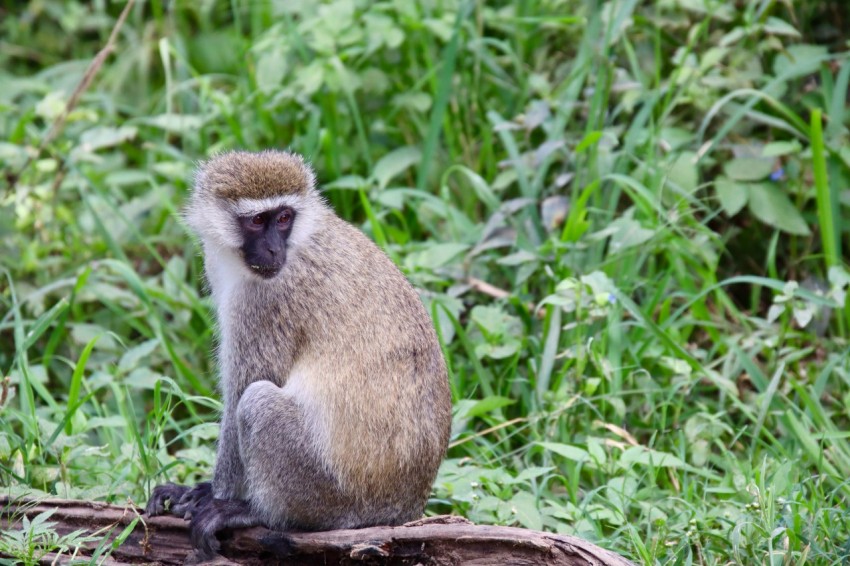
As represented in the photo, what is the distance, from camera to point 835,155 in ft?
19.8

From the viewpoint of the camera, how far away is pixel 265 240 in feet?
14.8

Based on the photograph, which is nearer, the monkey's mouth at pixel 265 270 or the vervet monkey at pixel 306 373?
the vervet monkey at pixel 306 373

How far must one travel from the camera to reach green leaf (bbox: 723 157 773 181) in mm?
6109

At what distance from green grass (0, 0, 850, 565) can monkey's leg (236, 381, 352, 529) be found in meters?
0.57

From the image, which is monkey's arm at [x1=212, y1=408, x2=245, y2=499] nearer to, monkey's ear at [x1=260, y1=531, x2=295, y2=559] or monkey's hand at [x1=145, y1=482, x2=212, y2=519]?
monkey's hand at [x1=145, y1=482, x2=212, y2=519]

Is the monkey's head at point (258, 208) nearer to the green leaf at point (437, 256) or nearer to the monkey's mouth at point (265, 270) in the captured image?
the monkey's mouth at point (265, 270)

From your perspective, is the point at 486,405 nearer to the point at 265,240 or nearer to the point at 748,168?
the point at 265,240

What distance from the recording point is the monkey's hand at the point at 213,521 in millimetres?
4180

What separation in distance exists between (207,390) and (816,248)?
3.68m

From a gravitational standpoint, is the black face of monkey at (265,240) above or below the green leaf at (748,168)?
above

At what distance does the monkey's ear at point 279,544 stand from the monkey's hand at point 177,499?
1.13ft

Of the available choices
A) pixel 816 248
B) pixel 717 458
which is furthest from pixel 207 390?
pixel 816 248

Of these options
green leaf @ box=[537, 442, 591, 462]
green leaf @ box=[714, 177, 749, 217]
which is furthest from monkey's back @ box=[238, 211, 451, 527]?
green leaf @ box=[714, 177, 749, 217]

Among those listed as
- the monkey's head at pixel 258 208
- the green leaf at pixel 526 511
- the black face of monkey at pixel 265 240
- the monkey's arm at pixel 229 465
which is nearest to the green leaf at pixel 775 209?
the green leaf at pixel 526 511
